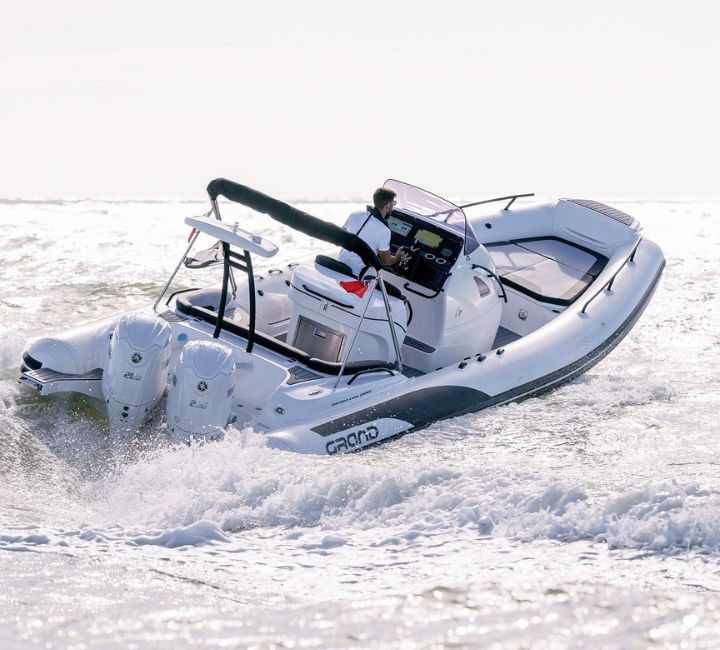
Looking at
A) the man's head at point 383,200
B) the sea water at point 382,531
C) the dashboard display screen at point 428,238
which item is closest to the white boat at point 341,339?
the dashboard display screen at point 428,238

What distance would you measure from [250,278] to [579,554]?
244 centimetres

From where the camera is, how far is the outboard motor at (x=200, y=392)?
623 cm

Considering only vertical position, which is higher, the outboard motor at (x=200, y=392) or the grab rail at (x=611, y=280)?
the grab rail at (x=611, y=280)

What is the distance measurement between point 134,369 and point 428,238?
2.52m

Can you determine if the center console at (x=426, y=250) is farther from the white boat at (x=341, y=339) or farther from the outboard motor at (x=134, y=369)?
the outboard motor at (x=134, y=369)

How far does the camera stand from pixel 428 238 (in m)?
8.07

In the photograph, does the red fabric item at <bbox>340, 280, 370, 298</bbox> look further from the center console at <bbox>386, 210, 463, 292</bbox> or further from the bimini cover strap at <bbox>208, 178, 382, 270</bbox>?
the center console at <bbox>386, 210, 463, 292</bbox>

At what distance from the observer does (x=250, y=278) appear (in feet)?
21.8

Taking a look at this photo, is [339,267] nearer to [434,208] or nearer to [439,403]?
[439,403]

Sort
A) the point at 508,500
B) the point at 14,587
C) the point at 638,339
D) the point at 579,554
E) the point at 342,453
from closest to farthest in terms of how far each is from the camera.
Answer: the point at 14,587 → the point at 579,554 → the point at 508,500 → the point at 342,453 → the point at 638,339

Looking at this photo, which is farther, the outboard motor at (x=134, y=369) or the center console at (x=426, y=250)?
the center console at (x=426, y=250)

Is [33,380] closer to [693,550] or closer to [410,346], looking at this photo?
[410,346]

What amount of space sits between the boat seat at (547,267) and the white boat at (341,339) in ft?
0.08

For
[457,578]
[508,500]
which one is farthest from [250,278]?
[457,578]
